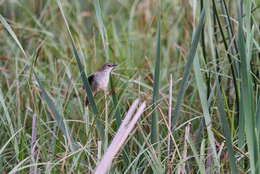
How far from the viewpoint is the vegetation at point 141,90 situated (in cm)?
273

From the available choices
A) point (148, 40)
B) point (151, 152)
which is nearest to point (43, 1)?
point (148, 40)

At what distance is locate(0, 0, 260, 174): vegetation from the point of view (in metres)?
2.73

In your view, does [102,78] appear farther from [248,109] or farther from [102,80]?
[248,109]

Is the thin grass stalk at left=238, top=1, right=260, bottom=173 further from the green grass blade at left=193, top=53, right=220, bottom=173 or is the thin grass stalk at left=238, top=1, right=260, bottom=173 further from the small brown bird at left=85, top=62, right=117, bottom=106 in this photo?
the small brown bird at left=85, top=62, right=117, bottom=106

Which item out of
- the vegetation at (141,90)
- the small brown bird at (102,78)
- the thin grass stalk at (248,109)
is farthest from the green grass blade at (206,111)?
the small brown bird at (102,78)

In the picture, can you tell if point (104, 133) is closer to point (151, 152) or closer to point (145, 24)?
point (151, 152)

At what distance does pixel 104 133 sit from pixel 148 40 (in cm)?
256

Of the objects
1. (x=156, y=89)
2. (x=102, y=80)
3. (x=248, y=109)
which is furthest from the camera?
(x=102, y=80)

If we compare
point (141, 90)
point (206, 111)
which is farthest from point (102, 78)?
point (206, 111)

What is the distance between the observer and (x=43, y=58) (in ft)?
17.4

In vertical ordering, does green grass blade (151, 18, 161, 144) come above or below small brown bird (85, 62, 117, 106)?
above

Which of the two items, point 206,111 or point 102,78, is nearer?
point 206,111

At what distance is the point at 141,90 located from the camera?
4105mm

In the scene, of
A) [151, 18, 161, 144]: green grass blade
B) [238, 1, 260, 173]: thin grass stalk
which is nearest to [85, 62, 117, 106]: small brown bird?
[151, 18, 161, 144]: green grass blade
